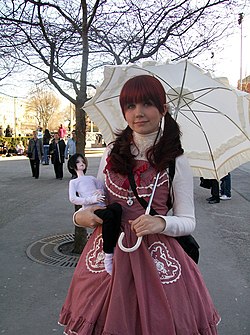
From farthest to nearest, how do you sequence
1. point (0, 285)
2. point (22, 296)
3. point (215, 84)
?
point (0, 285), point (22, 296), point (215, 84)

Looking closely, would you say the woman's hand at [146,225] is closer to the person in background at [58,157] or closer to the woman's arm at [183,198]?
the woman's arm at [183,198]

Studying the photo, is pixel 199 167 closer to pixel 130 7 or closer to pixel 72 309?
pixel 72 309

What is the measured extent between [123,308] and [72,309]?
37 cm

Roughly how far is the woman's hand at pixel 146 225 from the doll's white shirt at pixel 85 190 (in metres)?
0.30

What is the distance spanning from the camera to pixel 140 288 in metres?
1.74

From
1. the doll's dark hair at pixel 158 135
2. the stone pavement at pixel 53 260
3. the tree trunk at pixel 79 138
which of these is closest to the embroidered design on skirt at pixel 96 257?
the doll's dark hair at pixel 158 135

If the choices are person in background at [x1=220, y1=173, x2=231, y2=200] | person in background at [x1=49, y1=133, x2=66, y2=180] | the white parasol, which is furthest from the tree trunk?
person in background at [x1=49, y1=133, x2=66, y2=180]

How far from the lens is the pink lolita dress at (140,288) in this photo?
1.73m

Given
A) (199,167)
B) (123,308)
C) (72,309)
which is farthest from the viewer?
(199,167)

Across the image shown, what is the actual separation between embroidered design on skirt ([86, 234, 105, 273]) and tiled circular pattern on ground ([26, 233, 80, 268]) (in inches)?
113

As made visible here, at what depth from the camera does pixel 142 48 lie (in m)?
6.16

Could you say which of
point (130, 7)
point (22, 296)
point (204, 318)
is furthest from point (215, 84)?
point (130, 7)

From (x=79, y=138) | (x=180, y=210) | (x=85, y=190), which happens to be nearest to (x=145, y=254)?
(x=180, y=210)

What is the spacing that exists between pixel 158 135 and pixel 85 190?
19.3 inches
